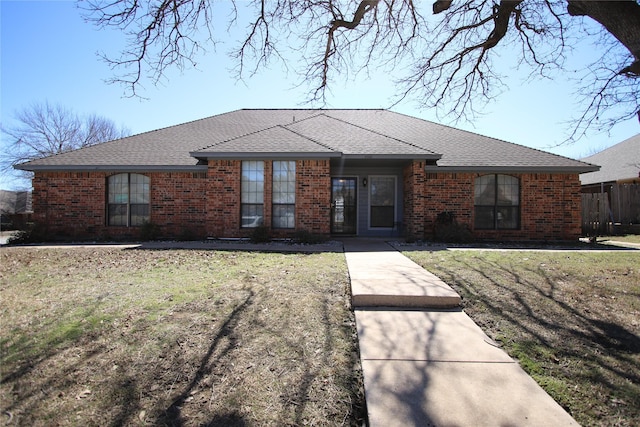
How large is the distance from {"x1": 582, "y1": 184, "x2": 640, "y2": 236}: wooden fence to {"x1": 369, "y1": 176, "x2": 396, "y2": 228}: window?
7.74m

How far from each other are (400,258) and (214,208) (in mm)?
6493

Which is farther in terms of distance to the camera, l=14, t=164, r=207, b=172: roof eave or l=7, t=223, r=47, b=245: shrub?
l=14, t=164, r=207, b=172: roof eave

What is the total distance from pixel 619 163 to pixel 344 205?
19.6 metres

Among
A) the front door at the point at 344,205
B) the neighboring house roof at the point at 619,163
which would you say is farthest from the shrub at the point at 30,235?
the neighboring house roof at the point at 619,163

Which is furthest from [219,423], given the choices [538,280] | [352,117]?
[352,117]

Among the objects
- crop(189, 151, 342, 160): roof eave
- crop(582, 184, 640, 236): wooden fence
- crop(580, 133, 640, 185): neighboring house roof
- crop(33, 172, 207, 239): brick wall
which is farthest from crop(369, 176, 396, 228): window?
crop(580, 133, 640, 185): neighboring house roof

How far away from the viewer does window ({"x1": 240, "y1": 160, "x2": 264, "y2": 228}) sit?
10.7m

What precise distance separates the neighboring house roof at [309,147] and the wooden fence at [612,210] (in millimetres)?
3320

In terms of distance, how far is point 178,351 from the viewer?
9.42ft

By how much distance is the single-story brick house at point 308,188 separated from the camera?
1056cm

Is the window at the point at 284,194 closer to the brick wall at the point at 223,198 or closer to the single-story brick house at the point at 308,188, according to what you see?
the single-story brick house at the point at 308,188

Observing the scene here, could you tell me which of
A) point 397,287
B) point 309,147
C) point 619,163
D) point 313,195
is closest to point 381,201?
point 313,195

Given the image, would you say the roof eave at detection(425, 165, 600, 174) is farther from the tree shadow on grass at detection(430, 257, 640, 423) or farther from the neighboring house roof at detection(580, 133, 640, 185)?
the neighboring house roof at detection(580, 133, 640, 185)

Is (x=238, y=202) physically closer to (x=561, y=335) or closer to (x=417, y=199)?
(x=417, y=199)
